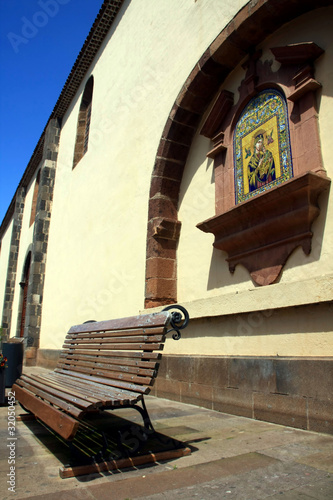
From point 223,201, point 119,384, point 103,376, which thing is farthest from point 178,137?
point 119,384

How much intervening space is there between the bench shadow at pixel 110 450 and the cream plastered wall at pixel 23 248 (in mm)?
13035

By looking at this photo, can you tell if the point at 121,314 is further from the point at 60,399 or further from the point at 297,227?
the point at 60,399

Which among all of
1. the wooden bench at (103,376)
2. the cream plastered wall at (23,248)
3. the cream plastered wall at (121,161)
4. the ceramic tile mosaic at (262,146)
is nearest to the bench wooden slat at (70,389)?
the wooden bench at (103,376)

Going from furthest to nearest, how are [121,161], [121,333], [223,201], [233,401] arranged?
[121,161]
[223,201]
[233,401]
[121,333]

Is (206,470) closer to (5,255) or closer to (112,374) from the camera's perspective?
(112,374)

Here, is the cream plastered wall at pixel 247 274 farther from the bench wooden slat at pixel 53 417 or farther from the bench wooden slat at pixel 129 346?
the bench wooden slat at pixel 53 417

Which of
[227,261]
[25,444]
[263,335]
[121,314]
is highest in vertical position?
[227,261]

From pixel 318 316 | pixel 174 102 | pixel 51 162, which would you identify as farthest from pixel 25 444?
pixel 51 162

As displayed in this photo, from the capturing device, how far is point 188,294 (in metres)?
5.51

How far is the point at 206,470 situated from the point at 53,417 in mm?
936

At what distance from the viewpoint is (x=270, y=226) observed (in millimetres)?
4219

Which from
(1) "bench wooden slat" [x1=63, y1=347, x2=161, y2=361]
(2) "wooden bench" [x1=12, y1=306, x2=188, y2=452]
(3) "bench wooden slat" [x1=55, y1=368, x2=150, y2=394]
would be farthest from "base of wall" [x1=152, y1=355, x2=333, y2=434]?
(3) "bench wooden slat" [x1=55, y1=368, x2=150, y2=394]

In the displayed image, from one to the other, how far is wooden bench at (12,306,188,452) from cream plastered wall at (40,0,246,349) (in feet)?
8.56

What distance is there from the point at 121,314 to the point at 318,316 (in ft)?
12.9
